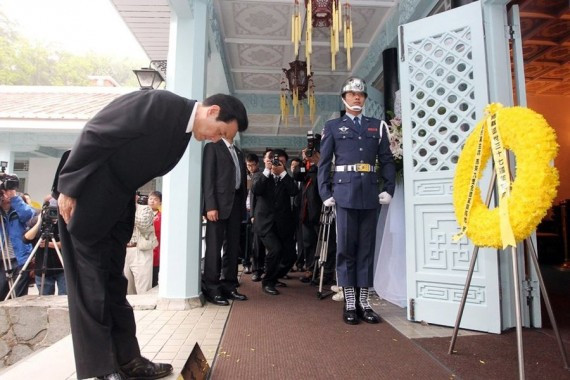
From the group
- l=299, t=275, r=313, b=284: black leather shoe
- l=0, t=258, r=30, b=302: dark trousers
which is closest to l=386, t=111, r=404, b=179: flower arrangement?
l=299, t=275, r=313, b=284: black leather shoe

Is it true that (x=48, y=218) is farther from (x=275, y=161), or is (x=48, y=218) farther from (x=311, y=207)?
(x=311, y=207)

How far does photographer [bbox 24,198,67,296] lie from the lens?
13.1ft

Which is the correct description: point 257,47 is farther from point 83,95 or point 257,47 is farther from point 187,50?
point 83,95

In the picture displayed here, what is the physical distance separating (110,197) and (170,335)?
128 cm

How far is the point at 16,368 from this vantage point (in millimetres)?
1898

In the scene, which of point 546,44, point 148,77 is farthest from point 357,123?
point 546,44

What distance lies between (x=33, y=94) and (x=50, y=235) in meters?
8.93

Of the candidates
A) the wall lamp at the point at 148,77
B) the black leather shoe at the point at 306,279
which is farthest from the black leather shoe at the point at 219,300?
the wall lamp at the point at 148,77

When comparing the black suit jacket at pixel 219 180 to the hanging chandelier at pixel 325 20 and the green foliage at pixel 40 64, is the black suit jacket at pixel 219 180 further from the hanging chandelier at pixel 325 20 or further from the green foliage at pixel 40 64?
the green foliage at pixel 40 64

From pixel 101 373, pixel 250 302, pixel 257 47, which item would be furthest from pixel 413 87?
pixel 257 47

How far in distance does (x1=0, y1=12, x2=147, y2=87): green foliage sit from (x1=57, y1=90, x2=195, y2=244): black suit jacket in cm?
2273

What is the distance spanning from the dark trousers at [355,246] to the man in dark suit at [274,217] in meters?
1.16

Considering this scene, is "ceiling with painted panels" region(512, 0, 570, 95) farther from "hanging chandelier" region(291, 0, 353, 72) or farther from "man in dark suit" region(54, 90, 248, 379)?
"man in dark suit" region(54, 90, 248, 379)

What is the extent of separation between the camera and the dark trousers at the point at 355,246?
2.87 meters
